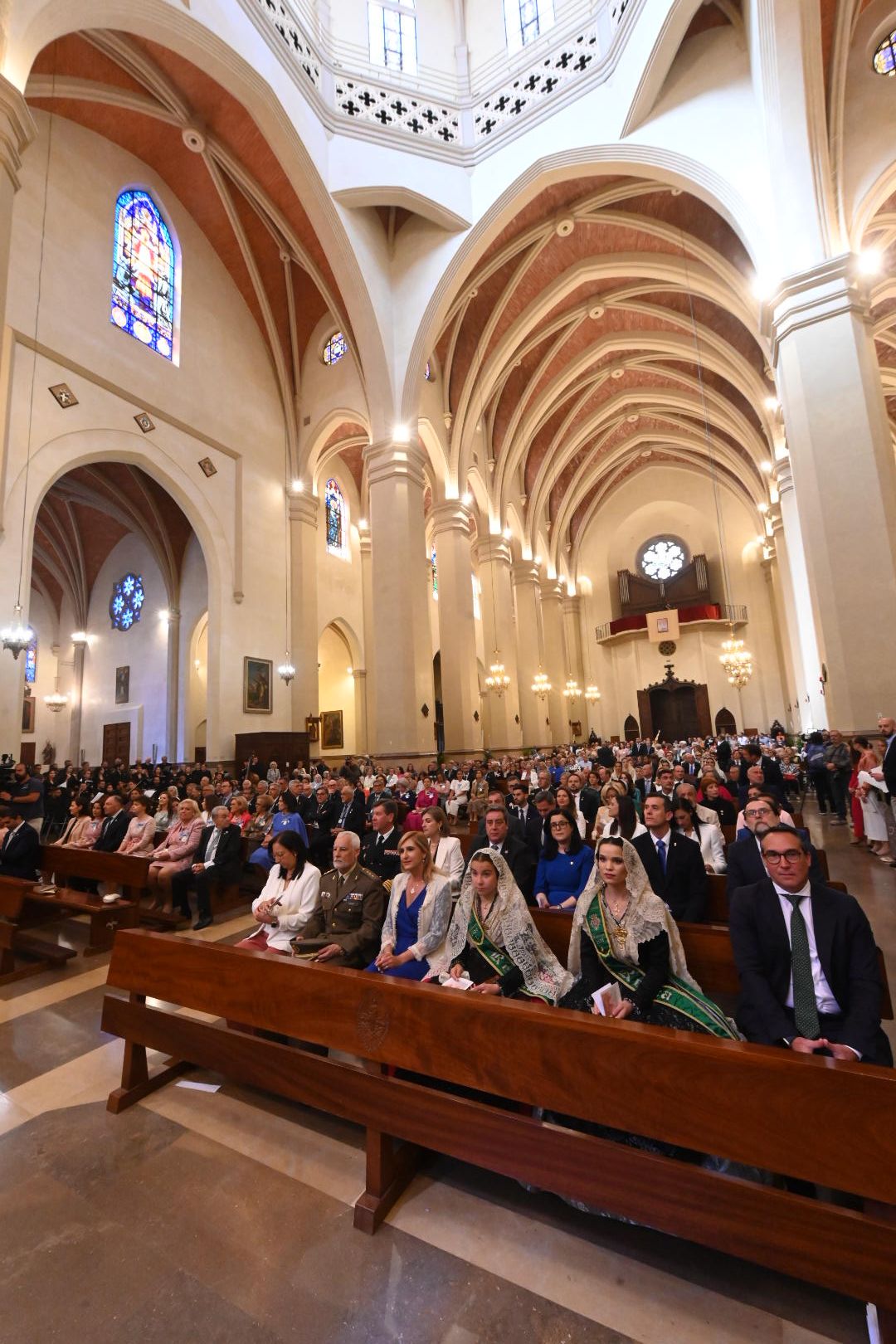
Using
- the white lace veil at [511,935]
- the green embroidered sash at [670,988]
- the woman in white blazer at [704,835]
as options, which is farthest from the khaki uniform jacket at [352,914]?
the woman in white blazer at [704,835]

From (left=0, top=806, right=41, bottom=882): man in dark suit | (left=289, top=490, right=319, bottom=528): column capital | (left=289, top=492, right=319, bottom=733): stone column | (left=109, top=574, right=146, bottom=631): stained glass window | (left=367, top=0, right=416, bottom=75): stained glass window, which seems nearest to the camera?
(left=0, top=806, right=41, bottom=882): man in dark suit

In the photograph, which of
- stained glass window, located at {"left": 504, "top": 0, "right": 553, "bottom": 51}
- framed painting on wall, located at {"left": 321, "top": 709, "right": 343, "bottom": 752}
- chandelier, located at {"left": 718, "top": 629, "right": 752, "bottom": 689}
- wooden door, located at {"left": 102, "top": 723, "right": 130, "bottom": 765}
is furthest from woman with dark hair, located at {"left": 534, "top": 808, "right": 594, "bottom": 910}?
framed painting on wall, located at {"left": 321, "top": 709, "right": 343, "bottom": 752}

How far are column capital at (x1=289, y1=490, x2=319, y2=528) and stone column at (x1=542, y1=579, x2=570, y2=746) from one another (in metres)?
10.5

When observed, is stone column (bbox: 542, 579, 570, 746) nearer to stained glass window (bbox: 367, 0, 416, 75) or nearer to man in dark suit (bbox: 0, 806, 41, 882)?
stained glass window (bbox: 367, 0, 416, 75)

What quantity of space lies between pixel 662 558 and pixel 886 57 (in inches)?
698

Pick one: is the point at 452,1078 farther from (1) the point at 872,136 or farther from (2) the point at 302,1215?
(1) the point at 872,136

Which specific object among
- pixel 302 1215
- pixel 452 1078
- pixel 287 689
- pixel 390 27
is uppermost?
pixel 390 27

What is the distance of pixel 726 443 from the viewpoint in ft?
72.7

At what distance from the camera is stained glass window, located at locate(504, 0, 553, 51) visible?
11.8 m

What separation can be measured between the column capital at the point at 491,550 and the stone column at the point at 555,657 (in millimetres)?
5007

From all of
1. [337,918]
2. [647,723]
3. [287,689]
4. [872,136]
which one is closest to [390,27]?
[872,136]

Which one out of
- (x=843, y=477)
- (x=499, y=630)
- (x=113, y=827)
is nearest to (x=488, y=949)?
(x=113, y=827)

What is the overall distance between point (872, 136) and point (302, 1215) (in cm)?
1300

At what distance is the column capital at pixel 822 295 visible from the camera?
25.4 ft
